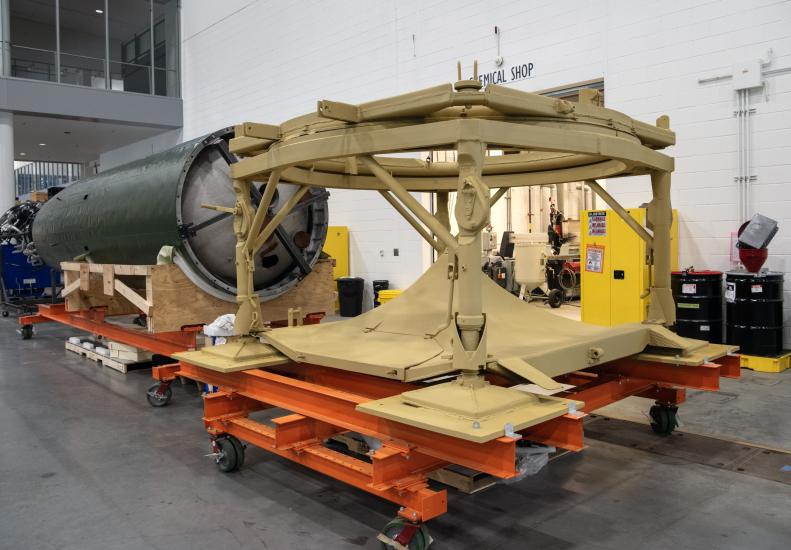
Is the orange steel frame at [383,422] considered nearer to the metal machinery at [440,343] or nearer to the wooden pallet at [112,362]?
the metal machinery at [440,343]

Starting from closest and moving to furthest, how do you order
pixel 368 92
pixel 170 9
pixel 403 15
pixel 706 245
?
1. pixel 706 245
2. pixel 403 15
3. pixel 368 92
4. pixel 170 9

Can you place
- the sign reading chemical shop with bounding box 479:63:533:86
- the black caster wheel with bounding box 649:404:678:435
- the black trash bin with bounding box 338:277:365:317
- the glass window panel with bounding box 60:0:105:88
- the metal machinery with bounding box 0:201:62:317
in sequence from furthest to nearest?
the glass window panel with bounding box 60:0:105:88
the black trash bin with bounding box 338:277:365:317
the metal machinery with bounding box 0:201:62:317
the sign reading chemical shop with bounding box 479:63:533:86
the black caster wheel with bounding box 649:404:678:435

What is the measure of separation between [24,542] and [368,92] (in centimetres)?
1037

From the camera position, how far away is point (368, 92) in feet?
39.4

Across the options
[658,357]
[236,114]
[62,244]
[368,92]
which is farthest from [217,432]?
[236,114]

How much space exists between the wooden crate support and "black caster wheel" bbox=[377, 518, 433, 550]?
2.53 meters

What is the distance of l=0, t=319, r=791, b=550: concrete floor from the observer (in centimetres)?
290

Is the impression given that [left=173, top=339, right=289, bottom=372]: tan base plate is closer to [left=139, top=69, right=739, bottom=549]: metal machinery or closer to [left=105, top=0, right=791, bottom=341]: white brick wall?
[left=139, top=69, right=739, bottom=549]: metal machinery

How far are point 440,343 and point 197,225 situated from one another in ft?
9.23

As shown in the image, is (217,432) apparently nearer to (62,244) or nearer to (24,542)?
(24,542)

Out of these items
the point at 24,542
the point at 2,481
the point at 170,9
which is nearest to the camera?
the point at 24,542

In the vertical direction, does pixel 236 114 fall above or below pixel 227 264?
above

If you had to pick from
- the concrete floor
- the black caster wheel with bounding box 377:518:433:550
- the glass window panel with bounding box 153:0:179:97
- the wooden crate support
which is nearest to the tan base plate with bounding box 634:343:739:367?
the concrete floor

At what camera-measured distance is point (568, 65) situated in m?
8.87
